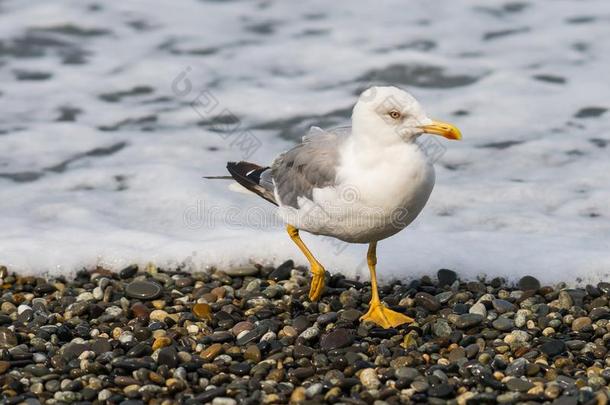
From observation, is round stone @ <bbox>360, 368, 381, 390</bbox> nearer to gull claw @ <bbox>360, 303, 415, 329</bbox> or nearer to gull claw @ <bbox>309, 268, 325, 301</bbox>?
gull claw @ <bbox>360, 303, 415, 329</bbox>

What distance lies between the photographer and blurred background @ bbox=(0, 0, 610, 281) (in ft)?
21.5

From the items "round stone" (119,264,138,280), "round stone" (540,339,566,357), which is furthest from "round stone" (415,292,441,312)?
"round stone" (119,264,138,280)

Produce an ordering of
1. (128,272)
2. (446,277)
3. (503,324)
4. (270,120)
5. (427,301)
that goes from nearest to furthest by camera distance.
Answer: (503,324)
(427,301)
(446,277)
(128,272)
(270,120)

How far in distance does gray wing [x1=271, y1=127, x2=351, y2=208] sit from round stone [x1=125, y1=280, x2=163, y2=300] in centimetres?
89

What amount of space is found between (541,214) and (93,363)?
352cm

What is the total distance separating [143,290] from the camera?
19.4 ft

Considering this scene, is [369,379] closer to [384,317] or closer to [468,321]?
[384,317]

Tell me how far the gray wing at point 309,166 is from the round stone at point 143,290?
2.93ft

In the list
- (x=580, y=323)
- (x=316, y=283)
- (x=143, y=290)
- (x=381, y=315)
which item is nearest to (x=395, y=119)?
(x=381, y=315)

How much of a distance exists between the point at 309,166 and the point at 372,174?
1.89 feet

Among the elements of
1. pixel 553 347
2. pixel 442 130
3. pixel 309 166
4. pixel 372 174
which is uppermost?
pixel 442 130

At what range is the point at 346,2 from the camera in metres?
12.2

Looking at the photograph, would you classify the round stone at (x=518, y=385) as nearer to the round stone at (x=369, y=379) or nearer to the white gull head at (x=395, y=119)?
the round stone at (x=369, y=379)

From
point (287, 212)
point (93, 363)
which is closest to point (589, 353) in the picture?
point (287, 212)
